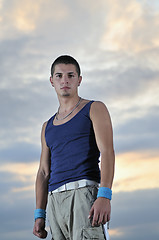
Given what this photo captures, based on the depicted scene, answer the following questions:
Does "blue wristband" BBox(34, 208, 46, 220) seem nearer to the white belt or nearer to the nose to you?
the white belt

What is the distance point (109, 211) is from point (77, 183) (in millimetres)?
433

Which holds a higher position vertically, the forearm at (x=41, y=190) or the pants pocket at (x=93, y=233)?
the forearm at (x=41, y=190)

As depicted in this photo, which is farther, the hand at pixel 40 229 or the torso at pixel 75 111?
the hand at pixel 40 229

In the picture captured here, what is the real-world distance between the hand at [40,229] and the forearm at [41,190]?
16 cm

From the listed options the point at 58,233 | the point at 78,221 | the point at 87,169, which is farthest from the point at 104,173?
the point at 58,233

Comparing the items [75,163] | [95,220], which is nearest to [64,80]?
[75,163]

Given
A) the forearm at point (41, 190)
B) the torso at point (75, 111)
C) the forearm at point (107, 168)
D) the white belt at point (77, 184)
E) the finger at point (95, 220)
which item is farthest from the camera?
the forearm at point (41, 190)

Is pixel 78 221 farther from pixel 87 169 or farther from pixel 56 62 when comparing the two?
pixel 56 62

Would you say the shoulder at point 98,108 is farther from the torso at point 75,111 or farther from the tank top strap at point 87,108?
the torso at point 75,111

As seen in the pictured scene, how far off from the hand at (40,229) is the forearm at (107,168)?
1.07 metres

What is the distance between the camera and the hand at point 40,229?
4641 mm

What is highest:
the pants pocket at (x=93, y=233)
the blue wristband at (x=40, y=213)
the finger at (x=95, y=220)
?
the blue wristband at (x=40, y=213)

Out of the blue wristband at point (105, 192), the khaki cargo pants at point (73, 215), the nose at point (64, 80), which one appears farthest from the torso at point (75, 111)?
the blue wristband at point (105, 192)

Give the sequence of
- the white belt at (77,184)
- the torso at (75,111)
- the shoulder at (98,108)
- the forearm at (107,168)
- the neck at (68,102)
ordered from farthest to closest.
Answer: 1. the neck at (68,102)
2. the torso at (75,111)
3. the shoulder at (98,108)
4. the white belt at (77,184)
5. the forearm at (107,168)
